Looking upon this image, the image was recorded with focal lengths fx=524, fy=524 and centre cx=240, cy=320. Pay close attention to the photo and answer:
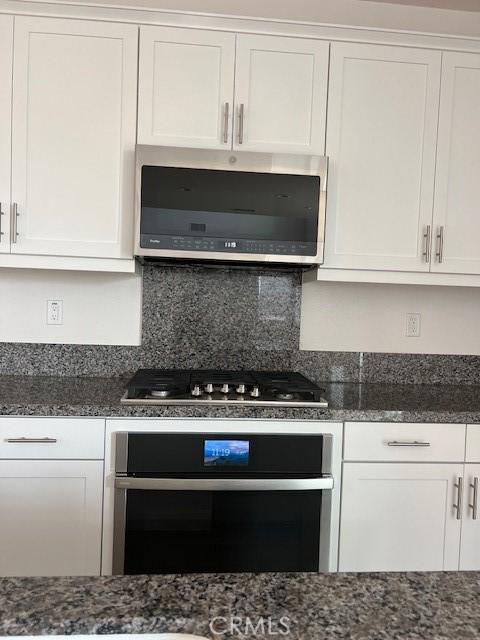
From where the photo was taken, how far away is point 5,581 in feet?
2.21

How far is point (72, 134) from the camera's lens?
2016 mm

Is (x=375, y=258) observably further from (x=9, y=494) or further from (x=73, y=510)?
(x=9, y=494)

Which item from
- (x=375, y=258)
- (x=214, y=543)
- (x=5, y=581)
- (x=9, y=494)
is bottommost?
(x=214, y=543)

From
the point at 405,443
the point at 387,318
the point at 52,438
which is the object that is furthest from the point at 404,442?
the point at 52,438

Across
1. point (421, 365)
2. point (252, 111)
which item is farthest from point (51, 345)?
point (421, 365)

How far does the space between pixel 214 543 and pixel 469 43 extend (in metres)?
2.19

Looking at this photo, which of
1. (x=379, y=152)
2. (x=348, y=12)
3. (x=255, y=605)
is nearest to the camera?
(x=255, y=605)

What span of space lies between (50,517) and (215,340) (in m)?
1.02

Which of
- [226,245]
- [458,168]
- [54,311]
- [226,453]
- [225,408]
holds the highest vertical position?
[458,168]

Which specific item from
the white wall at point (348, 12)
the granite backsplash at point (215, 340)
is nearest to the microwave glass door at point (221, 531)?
the granite backsplash at point (215, 340)

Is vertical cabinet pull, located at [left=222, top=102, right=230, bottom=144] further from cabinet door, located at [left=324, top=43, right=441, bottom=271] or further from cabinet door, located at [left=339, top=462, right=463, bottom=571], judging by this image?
cabinet door, located at [left=339, top=462, right=463, bottom=571]

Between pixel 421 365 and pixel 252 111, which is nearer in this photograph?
pixel 252 111

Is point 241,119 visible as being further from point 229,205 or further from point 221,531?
point 221,531

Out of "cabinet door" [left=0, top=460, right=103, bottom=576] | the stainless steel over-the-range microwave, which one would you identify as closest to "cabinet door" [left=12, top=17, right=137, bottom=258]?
the stainless steel over-the-range microwave
